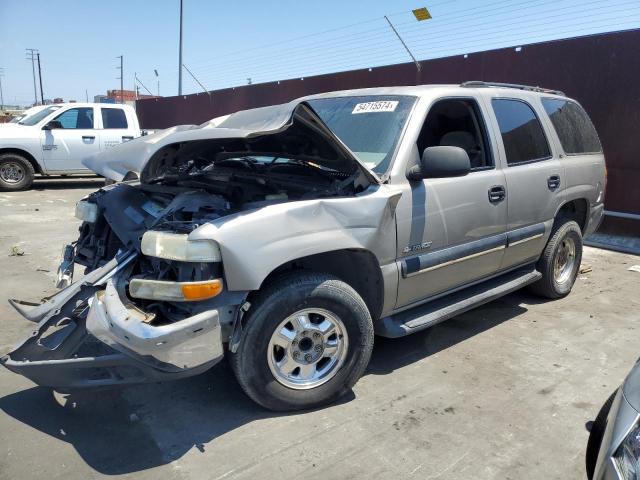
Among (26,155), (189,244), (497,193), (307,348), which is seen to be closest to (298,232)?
(189,244)

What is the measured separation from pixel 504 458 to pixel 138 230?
243 centimetres

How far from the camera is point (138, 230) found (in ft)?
10.6

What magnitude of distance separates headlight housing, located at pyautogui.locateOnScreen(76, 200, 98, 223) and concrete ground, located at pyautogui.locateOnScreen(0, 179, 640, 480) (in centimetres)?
113

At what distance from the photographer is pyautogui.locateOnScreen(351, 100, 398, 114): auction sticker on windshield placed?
12.4 feet

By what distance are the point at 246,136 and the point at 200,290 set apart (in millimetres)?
834

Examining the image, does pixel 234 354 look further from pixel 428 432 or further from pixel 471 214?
pixel 471 214

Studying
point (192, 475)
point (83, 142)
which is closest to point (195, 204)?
point (192, 475)

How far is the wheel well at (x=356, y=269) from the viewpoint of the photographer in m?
3.25

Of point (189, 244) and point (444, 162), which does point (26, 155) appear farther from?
point (444, 162)

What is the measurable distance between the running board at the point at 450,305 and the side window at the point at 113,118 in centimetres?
1024

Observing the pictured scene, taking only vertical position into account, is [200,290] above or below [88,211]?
below

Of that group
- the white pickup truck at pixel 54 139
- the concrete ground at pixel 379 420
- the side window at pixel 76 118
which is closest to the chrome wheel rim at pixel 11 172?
the white pickup truck at pixel 54 139

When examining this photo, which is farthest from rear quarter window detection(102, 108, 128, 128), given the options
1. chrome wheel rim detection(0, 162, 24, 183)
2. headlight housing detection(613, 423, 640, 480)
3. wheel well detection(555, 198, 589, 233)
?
headlight housing detection(613, 423, 640, 480)

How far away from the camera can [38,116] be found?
11.7 m
